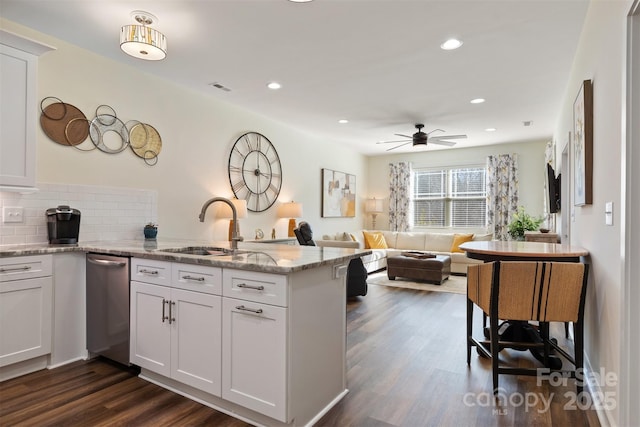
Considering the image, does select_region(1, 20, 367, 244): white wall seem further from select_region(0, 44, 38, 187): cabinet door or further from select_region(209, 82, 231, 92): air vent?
select_region(0, 44, 38, 187): cabinet door

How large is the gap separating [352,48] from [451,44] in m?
0.86

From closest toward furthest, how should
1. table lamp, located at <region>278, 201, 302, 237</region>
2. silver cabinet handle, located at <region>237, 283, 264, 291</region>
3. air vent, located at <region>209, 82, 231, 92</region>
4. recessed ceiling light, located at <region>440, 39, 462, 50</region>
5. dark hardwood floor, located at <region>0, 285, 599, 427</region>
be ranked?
silver cabinet handle, located at <region>237, 283, 264, 291</region> → dark hardwood floor, located at <region>0, 285, 599, 427</region> → recessed ceiling light, located at <region>440, 39, 462, 50</region> → air vent, located at <region>209, 82, 231, 92</region> → table lamp, located at <region>278, 201, 302, 237</region>

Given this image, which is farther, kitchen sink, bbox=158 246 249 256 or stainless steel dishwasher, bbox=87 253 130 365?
kitchen sink, bbox=158 246 249 256

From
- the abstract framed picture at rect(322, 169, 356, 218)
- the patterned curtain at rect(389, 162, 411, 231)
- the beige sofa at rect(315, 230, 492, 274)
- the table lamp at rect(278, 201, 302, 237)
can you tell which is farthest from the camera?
the patterned curtain at rect(389, 162, 411, 231)

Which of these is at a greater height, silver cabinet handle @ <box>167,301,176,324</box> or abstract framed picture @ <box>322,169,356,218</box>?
abstract framed picture @ <box>322,169,356,218</box>

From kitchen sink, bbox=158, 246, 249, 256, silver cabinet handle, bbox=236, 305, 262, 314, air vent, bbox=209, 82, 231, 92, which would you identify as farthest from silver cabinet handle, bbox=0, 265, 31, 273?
air vent, bbox=209, 82, 231, 92

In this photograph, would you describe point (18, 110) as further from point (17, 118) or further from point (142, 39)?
point (142, 39)

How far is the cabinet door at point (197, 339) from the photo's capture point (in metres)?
2.05

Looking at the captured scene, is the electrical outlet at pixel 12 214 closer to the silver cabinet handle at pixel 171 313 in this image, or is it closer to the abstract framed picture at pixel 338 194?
the silver cabinet handle at pixel 171 313

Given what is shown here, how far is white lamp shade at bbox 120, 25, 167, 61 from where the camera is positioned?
2504 mm

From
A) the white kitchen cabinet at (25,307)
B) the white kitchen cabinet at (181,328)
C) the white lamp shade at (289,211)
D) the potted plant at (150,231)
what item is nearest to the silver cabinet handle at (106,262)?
the white kitchen cabinet at (181,328)

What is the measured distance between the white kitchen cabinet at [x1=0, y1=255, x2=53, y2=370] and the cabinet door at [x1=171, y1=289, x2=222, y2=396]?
1133mm

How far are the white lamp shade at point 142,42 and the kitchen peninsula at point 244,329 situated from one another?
57.6 inches

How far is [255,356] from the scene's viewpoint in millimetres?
1885
